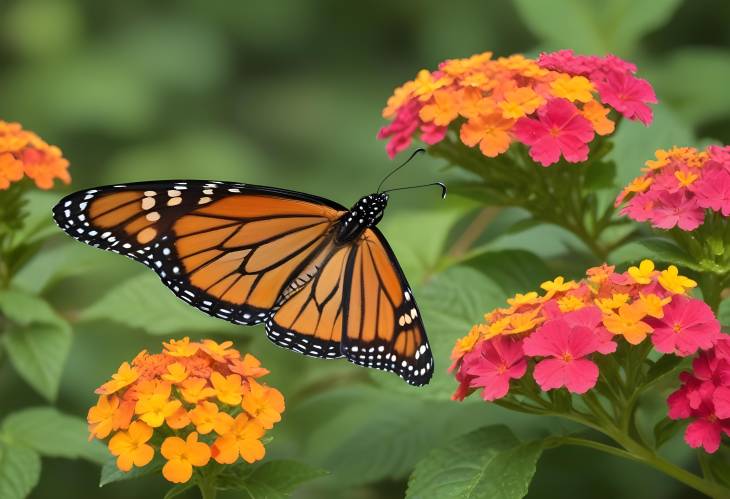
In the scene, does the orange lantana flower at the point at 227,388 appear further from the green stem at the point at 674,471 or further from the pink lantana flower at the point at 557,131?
the pink lantana flower at the point at 557,131

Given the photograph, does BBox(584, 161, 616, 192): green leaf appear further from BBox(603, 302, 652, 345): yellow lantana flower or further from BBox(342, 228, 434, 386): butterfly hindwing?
BBox(603, 302, 652, 345): yellow lantana flower

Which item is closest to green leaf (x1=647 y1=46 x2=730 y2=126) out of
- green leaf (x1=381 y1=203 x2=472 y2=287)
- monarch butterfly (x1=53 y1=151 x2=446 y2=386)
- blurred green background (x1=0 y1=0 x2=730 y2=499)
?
blurred green background (x1=0 y1=0 x2=730 y2=499)

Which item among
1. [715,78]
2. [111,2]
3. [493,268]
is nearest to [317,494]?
[493,268]

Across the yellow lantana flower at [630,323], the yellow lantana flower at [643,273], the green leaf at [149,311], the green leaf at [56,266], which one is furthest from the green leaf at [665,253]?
the green leaf at [56,266]

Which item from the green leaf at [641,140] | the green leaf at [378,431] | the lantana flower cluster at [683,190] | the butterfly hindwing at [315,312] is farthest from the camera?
the green leaf at [641,140]

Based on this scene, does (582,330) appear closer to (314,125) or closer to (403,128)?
(403,128)
